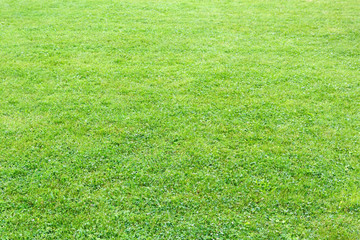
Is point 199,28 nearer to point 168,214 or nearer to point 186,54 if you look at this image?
point 186,54

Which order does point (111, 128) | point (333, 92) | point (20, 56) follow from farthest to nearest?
point (20, 56), point (333, 92), point (111, 128)

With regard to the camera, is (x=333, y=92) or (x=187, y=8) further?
(x=187, y=8)

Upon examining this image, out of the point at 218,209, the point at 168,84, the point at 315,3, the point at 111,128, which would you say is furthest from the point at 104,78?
the point at 315,3

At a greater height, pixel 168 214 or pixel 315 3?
pixel 315 3

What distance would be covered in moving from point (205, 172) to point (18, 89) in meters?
4.60

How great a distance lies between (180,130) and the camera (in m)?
6.54

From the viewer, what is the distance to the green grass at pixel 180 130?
4879 mm

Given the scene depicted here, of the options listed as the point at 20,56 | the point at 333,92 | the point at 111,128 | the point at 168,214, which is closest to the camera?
the point at 168,214

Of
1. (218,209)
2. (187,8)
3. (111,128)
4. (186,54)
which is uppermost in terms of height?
(187,8)

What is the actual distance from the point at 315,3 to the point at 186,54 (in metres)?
6.75

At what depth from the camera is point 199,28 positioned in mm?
11094

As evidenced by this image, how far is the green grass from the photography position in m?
4.88

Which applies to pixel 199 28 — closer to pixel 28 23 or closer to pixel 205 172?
pixel 28 23

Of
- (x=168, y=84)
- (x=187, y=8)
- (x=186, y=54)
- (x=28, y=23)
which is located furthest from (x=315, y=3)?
(x=28, y=23)
